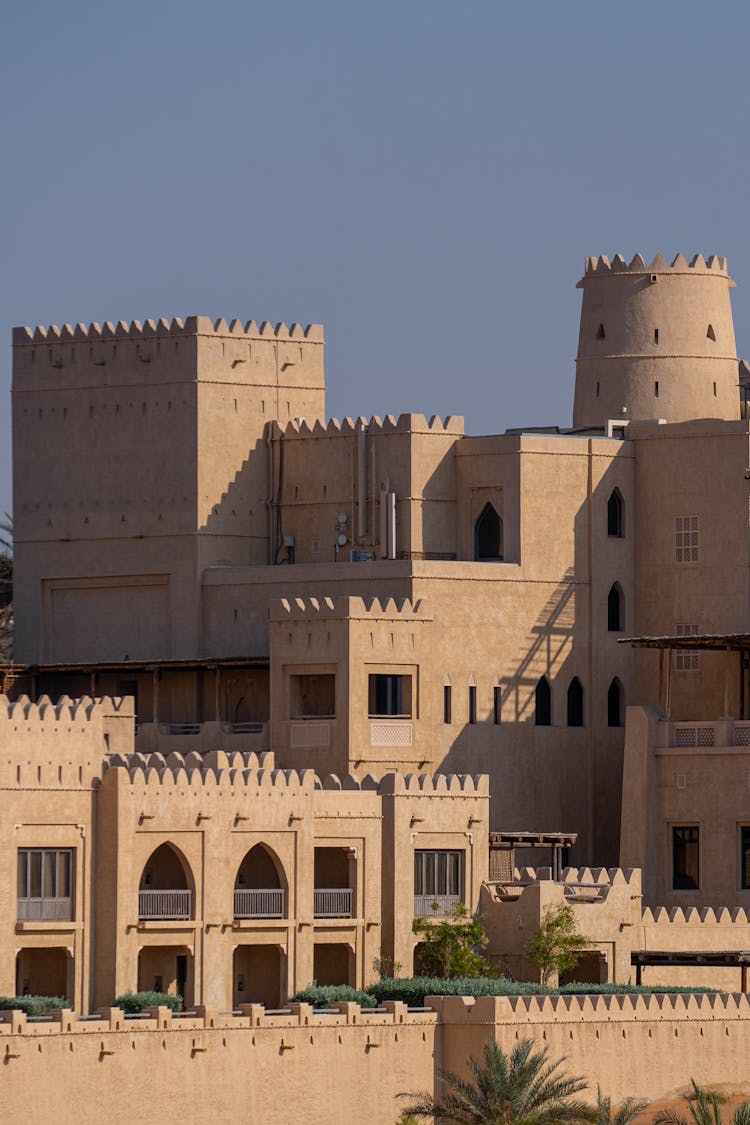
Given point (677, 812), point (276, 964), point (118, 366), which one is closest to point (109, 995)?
point (276, 964)

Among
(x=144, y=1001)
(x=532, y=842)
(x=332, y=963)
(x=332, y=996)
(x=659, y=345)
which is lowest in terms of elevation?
(x=144, y=1001)

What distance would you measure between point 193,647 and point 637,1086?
21.8 m

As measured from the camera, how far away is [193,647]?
3184 inches

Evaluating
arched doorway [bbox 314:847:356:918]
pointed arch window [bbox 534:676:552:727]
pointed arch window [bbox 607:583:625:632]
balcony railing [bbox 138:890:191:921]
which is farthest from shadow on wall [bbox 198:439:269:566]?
balcony railing [bbox 138:890:191:921]

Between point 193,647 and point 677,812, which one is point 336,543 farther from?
point 677,812

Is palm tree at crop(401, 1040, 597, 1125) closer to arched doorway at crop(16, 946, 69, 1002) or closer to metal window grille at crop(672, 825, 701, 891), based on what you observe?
arched doorway at crop(16, 946, 69, 1002)

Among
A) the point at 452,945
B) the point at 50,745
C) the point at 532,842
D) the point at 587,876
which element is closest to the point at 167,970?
the point at 50,745

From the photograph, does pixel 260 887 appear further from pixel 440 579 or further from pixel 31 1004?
pixel 440 579

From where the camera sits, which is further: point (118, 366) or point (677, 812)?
point (118, 366)

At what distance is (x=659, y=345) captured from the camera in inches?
3295

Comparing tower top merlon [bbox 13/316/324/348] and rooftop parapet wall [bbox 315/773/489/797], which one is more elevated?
tower top merlon [bbox 13/316/324/348]

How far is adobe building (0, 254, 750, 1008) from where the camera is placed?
75.8 metres

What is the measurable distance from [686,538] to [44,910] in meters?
21.8

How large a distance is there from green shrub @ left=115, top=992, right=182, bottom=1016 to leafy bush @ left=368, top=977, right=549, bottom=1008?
4.65 metres
